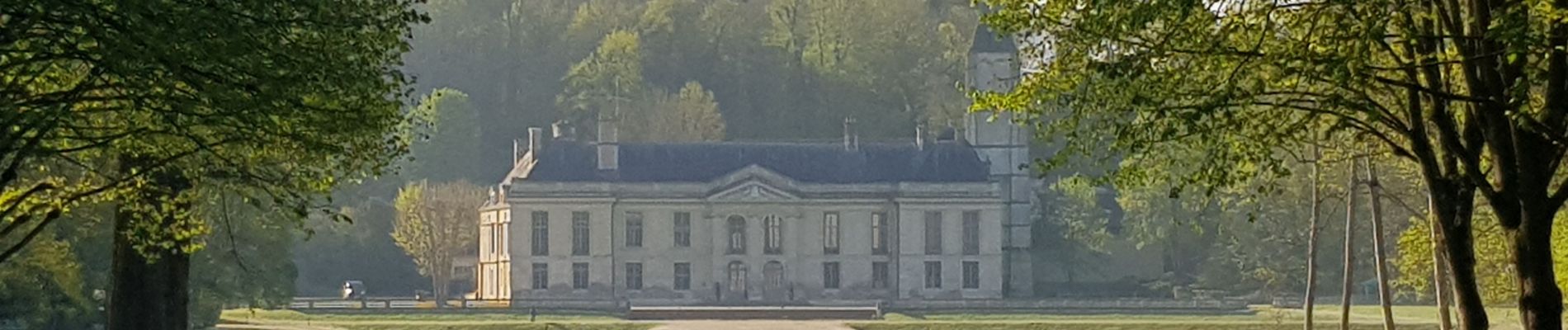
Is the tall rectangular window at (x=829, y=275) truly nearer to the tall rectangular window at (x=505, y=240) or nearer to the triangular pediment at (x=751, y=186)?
the triangular pediment at (x=751, y=186)

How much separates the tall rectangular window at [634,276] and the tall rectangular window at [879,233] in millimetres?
5674

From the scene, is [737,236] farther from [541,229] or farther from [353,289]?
[353,289]

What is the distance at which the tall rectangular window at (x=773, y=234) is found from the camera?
5844 cm

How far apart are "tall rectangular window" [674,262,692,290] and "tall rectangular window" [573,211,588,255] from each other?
93.2 inches

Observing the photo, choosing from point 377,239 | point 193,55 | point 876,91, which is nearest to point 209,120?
point 193,55

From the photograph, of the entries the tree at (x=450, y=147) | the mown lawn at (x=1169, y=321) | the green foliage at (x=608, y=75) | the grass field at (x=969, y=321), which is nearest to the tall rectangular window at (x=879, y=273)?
the grass field at (x=969, y=321)

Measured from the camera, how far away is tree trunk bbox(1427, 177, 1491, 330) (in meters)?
12.0

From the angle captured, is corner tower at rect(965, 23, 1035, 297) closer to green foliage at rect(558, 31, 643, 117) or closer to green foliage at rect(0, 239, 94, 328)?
green foliage at rect(558, 31, 643, 117)

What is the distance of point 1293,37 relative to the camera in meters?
12.0

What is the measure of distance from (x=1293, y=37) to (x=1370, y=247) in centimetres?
4399

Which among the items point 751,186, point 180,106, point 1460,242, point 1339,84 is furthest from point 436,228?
point 1339,84

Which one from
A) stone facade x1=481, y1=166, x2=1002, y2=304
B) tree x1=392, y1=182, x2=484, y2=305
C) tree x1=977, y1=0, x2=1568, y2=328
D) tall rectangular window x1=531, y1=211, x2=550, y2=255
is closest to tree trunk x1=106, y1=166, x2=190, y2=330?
tree x1=977, y1=0, x2=1568, y2=328

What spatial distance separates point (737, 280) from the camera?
58438 mm

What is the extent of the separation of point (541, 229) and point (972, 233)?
1043cm
